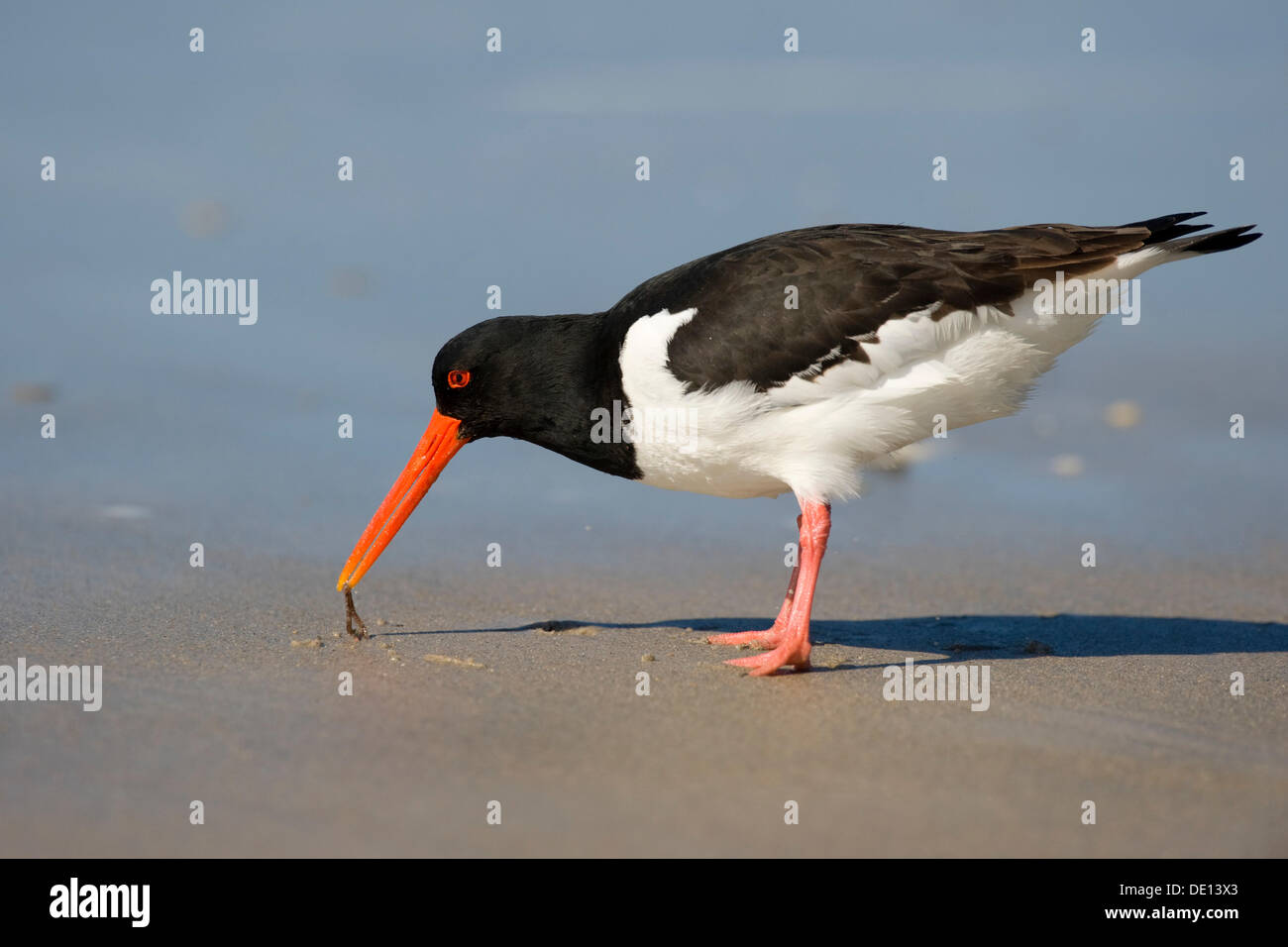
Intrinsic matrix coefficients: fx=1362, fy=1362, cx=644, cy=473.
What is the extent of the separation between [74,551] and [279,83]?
8.48 meters

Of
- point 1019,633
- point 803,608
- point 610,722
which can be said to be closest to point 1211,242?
point 1019,633

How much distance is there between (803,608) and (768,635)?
0.45 metres

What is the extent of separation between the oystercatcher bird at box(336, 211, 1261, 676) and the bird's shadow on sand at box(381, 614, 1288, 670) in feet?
2.14

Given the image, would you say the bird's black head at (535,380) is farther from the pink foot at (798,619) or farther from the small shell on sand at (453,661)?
the small shell on sand at (453,661)

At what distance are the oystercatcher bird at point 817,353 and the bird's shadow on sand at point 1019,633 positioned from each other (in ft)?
2.14

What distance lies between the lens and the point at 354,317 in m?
10.8

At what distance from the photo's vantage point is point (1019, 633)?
623 cm

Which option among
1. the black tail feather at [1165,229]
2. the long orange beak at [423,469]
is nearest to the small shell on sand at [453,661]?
the long orange beak at [423,469]

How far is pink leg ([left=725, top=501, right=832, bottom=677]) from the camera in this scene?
539 cm

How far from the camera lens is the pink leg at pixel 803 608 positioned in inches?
212

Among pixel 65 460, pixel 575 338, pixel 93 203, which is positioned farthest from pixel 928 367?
pixel 93 203

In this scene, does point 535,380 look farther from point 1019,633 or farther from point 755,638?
point 1019,633

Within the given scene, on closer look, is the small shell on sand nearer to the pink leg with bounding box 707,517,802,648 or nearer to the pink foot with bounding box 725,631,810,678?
the pink foot with bounding box 725,631,810,678
